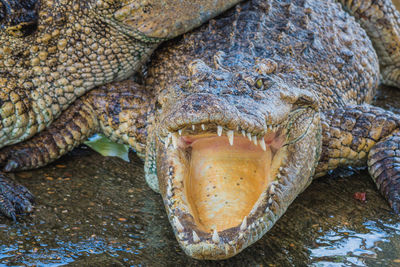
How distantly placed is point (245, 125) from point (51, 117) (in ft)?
5.65

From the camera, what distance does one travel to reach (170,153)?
269 centimetres

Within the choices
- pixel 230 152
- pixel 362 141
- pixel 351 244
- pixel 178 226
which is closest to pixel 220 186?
pixel 230 152

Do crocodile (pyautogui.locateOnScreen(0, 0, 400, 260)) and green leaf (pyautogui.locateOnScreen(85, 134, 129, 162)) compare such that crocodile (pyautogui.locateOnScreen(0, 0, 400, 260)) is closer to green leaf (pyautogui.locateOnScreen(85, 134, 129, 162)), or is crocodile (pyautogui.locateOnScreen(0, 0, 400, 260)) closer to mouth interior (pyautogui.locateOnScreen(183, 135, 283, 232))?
mouth interior (pyautogui.locateOnScreen(183, 135, 283, 232))

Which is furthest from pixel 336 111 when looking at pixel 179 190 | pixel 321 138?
pixel 179 190

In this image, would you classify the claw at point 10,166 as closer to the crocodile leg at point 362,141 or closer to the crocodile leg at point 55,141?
the crocodile leg at point 55,141

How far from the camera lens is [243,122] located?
2.34m

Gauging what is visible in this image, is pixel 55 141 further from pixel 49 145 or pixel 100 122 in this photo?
pixel 100 122

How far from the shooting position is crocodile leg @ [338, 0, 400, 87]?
4578mm

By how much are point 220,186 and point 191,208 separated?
0.88ft

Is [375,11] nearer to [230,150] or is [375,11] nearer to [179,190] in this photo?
[230,150]

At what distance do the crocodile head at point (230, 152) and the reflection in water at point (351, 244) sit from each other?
28cm

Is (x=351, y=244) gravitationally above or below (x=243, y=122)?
below

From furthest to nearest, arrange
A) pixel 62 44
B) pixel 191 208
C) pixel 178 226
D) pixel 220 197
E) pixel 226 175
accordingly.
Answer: pixel 62 44 < pixel 226 175 < pixel 220 197 < pixel 191 208 < pixel 178 226

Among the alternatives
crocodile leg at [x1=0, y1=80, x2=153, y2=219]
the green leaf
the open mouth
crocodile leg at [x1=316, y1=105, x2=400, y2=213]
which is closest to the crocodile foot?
crocodile leg at [x1=0, y1=80, x2=153, y2=219]
